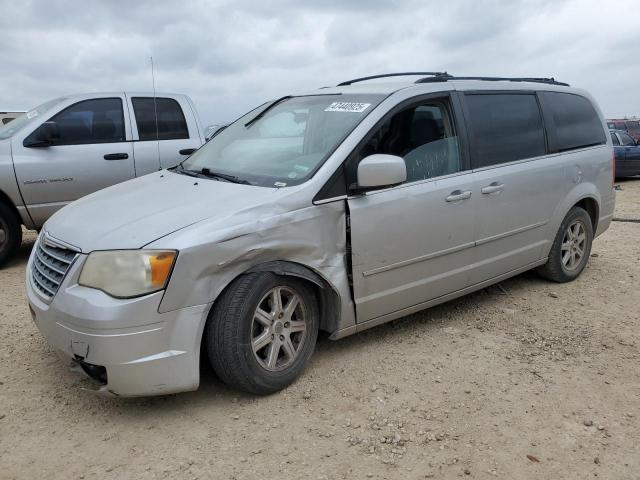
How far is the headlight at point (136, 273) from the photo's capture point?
2711 millimetres

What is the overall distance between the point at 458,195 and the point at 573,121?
1867 mm

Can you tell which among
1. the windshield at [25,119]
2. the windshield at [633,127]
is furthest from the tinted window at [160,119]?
the windshield at [633,127]

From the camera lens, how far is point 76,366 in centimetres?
295

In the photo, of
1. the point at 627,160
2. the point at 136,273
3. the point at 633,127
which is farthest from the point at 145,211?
the point at 633,127

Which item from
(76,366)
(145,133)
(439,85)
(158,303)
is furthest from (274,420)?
(145,133)

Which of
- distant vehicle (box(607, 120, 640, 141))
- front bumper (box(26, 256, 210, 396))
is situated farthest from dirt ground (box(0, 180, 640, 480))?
distant vehicle (box(607, 120, 640, 141))

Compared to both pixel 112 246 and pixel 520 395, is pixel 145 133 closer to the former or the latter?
pixel 112 246

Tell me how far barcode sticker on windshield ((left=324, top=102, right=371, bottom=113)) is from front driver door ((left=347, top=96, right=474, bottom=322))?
178 mm

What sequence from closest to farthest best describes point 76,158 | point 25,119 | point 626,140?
point 76,158, point 25,119, point 626,140

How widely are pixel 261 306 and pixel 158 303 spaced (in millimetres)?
600

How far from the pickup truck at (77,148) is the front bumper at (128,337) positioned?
357 centimetres

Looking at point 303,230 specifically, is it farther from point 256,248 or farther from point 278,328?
point 278,328

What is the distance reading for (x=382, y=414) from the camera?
3.02 m

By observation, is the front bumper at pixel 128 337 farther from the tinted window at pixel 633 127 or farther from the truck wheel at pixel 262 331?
the tinted window at pixel 633 127
